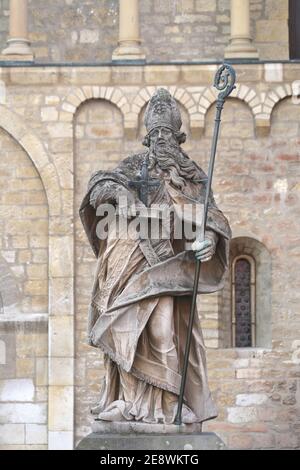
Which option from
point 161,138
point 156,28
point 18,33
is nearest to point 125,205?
point 161,138

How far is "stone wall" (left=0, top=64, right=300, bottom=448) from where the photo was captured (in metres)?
22.6

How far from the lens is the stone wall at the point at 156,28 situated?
80.8 feet

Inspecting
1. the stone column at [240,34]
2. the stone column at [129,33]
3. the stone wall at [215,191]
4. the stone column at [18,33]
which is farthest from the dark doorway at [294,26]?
the stone column at [18,33]

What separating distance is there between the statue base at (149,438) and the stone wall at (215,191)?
10.4m

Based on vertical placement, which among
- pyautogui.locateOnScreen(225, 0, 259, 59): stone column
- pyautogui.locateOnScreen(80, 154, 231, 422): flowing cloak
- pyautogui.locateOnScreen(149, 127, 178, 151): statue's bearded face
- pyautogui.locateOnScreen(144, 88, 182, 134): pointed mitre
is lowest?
pyautogui.locateOnScreen(80, 154, 231, 422): flowing cloak

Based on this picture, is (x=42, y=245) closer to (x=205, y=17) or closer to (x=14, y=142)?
(x=14, y=142)

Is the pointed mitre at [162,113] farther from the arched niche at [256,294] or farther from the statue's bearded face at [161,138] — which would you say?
the arched niche at [256,294]

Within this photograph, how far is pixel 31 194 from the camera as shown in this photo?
75.7 feet

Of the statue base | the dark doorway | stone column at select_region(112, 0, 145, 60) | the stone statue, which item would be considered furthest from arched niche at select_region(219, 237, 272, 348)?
the statue base

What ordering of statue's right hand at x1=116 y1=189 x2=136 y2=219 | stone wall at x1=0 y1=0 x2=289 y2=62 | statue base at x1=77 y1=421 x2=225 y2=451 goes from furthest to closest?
stone wall at x1=0 y1=0 x2=289 y2=62 → statue's right hand at x1=116 y1=189 x2=136 y2=219 → statue base at x1=77 y1=421 x2=225 y2=451

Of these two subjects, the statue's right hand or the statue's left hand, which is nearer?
the statue's left hand

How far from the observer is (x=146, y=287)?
12258 millimetres

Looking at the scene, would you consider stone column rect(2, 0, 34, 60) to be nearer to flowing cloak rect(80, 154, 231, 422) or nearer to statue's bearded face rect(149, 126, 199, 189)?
statue's bearded face rect(149, 126, 199, 189)

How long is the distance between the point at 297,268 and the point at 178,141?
1006cm
